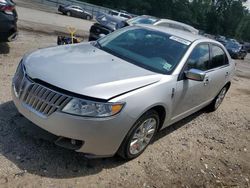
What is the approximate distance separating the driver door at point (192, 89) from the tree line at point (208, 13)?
222ft

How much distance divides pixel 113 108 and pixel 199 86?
213 centimetres

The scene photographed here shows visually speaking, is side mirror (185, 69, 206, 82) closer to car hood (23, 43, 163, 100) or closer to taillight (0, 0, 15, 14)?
car hood (23, 43, 163, 100)

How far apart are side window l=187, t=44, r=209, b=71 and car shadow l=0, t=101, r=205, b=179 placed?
1.83m

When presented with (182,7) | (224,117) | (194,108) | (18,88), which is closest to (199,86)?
(194,108)

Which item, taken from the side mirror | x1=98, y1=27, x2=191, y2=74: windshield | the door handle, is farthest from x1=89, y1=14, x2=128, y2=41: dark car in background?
the side mirror

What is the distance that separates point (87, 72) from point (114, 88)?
1.42ft

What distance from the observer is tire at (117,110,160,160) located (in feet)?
12.0

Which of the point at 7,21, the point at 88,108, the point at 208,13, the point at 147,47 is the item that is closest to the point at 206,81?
the point at 147,47

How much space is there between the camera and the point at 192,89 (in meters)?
4.66

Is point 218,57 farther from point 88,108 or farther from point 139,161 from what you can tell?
point 88,108

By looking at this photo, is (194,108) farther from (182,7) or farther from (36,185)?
(182,7)

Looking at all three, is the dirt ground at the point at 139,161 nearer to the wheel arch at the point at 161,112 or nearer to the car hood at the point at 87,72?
the wheel arch at the point at 161,112

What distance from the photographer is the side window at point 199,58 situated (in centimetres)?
461

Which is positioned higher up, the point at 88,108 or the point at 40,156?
the point at 88,108
